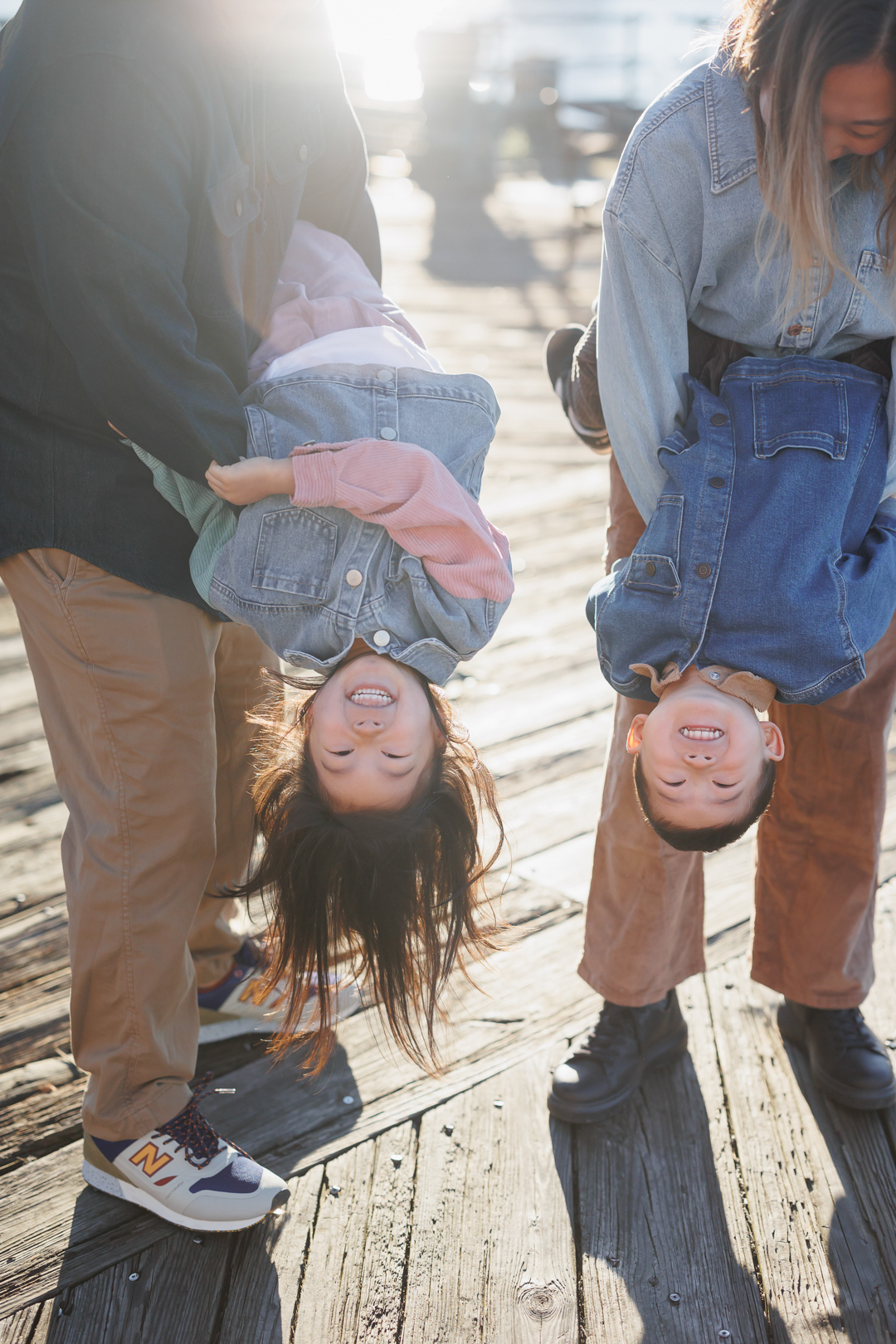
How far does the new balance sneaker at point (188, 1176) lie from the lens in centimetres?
153

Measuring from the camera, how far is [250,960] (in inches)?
78.4

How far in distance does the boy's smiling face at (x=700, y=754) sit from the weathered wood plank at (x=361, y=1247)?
25.8 inches

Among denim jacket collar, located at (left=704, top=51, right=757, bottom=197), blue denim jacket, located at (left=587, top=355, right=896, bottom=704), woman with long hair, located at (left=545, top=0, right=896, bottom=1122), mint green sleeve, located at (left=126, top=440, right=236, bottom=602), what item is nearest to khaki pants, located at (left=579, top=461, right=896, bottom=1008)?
woman with long hair, located at (left=545, top=0, right=896, bottom=1122)

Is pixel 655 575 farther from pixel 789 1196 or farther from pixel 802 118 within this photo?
pixel 789 1196

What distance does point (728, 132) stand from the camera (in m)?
1.33

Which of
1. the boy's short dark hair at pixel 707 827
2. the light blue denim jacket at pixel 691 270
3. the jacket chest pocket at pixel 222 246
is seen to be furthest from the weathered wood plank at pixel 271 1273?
the jacket chest pocket at pixel 222 246

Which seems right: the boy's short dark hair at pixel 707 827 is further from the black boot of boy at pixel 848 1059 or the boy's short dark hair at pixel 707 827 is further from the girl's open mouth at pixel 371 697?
the black boot of boy at pixel 848 1059

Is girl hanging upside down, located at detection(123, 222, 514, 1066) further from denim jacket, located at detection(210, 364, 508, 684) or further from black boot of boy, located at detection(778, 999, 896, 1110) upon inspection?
black boot of boy, located at detection(778, 999, 896, 1110)

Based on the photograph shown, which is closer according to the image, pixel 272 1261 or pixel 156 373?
pixel 156 373

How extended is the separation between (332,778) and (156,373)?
522mm

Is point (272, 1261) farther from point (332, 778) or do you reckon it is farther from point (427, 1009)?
point (332, 778)

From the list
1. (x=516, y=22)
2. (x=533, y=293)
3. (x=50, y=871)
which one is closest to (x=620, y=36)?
(x=516, y=22)

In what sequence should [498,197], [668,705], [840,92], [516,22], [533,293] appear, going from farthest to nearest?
[516,22] < [498,197] < [533,293] < [668,705] < [840,92]

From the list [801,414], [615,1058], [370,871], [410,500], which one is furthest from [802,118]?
[615,1058]
